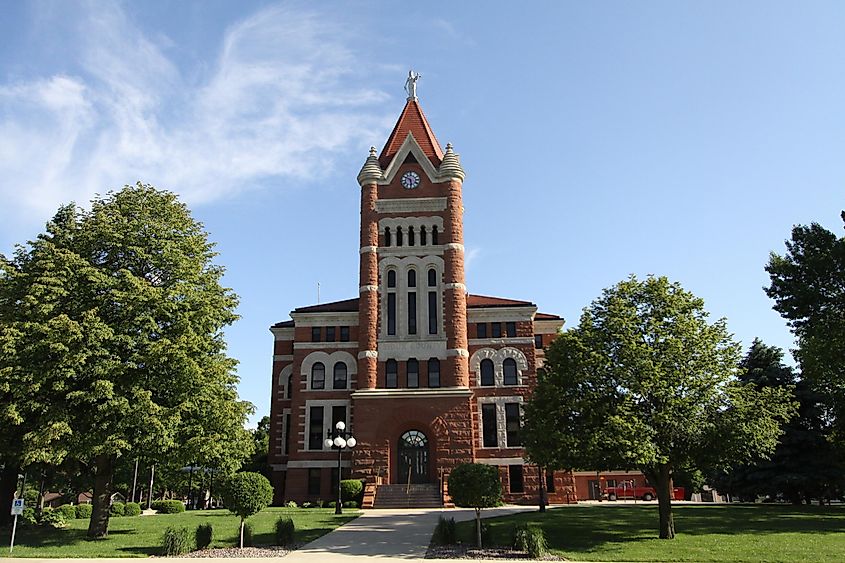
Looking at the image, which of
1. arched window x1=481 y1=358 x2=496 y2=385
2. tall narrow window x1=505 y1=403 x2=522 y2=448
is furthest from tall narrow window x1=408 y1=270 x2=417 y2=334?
tall narrow window x1=505 y1=403 x2=522 y2=448

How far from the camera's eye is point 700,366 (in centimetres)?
2039

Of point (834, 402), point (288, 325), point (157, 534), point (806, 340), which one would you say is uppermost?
point (288, 325)

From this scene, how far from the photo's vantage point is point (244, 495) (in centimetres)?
1931

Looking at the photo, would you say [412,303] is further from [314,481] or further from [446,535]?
[446,535]

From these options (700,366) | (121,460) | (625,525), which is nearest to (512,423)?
(625,525)

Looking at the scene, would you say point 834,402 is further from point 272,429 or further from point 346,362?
point 272,429

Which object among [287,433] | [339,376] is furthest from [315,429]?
[339,376]

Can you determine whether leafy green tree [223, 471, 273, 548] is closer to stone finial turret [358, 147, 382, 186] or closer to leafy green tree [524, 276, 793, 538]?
leafy green tree [524, 276, 793, 538]

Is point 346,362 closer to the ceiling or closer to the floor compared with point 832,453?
closer to the ceiling

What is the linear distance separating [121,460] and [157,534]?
308 cm

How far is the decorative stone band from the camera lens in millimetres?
38500

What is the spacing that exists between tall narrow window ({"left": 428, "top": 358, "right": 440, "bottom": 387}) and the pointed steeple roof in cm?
1375

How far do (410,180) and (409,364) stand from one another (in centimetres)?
1252

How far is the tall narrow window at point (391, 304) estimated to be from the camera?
41.0 meters
